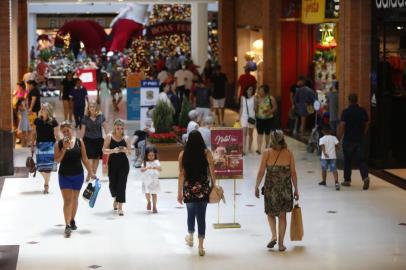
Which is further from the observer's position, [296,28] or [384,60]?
[296,28]

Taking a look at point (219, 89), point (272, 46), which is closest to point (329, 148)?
point (272, 46)

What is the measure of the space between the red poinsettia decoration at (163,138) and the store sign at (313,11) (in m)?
5.44

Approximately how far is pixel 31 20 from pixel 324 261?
3958cm

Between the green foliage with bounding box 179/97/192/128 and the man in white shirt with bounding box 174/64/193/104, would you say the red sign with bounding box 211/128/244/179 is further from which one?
the man in white shirt with bounding box 174/64/193/104

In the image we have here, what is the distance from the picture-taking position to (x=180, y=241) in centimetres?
1315

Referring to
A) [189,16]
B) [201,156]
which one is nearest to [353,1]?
[201,156]

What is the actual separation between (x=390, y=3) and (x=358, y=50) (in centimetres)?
125

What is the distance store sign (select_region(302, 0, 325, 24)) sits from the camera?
73.7 feet

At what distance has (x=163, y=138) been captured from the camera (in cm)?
1877

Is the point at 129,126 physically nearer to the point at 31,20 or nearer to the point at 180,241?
the point at 180,241

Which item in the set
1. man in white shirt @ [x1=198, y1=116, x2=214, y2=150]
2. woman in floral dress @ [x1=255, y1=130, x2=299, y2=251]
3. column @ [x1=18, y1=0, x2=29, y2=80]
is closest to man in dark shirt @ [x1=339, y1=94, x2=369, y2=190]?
man in white shirt @ [x1=198, y1=116, x2=214, y2=150]

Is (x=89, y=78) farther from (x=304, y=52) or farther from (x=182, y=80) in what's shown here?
(x=304, y=52)

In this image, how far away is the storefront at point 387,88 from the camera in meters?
19.5

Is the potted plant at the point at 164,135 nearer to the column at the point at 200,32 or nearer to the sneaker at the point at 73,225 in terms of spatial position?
the sneaker at the point at 73,225
